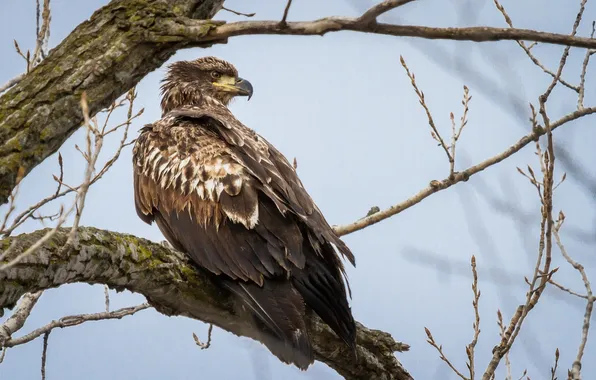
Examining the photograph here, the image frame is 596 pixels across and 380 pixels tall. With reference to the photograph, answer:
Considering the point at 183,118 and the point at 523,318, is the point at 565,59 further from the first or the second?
the point at 183,118

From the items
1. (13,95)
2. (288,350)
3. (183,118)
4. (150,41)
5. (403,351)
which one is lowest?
(288,350)

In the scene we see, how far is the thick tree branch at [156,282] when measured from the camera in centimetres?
373

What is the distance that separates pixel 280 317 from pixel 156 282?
2.43 ft

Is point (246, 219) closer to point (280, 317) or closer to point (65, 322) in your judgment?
point (280, 317)

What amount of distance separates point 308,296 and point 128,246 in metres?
1.19

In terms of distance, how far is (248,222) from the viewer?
5004mm

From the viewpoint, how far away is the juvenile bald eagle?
477 cm

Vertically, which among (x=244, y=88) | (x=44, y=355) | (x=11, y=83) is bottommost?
(x=44, y=355)

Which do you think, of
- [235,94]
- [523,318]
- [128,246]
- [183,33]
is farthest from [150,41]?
[235,94]

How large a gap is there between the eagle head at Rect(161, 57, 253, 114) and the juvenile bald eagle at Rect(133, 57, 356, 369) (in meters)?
1.55

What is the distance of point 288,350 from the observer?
4586mm

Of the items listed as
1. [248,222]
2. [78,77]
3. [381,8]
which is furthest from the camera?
[248,222]

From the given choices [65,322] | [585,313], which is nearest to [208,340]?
[65,322]

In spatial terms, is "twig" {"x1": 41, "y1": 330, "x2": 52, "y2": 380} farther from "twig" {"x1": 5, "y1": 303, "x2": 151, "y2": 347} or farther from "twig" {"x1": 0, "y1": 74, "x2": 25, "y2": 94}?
"twig" {"x1": 0, "y1": 74, "x2": 25, "y2": 94}
